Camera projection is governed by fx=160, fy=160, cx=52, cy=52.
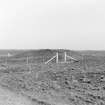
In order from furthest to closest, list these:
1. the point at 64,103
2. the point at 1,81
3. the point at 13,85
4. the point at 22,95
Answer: the point at 1,81 → the point at 13,85 → the point at 22,95 → the point at 64,103

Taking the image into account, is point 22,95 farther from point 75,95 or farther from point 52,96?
point 75,95

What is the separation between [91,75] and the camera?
13.4 meters

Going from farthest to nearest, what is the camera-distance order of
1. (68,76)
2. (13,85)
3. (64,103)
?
(68,76), (13,85), (64,103)

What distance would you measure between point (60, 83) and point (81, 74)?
8.83ft

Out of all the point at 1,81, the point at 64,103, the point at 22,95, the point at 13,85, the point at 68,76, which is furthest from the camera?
the point at 68,76

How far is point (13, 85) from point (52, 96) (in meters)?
3.27

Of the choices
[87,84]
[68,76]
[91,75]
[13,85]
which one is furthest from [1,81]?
[91,75]

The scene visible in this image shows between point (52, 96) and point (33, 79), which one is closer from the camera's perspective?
point (52, 96)

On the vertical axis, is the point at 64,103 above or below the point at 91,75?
below

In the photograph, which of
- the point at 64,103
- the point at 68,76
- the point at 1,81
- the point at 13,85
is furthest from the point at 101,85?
the point at 1,81

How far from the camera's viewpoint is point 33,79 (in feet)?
41.5

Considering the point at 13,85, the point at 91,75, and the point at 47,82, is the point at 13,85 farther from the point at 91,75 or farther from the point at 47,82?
the point at 91,75

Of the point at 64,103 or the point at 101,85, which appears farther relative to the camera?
the point at 101,85

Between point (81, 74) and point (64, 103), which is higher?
point (81, 74)
